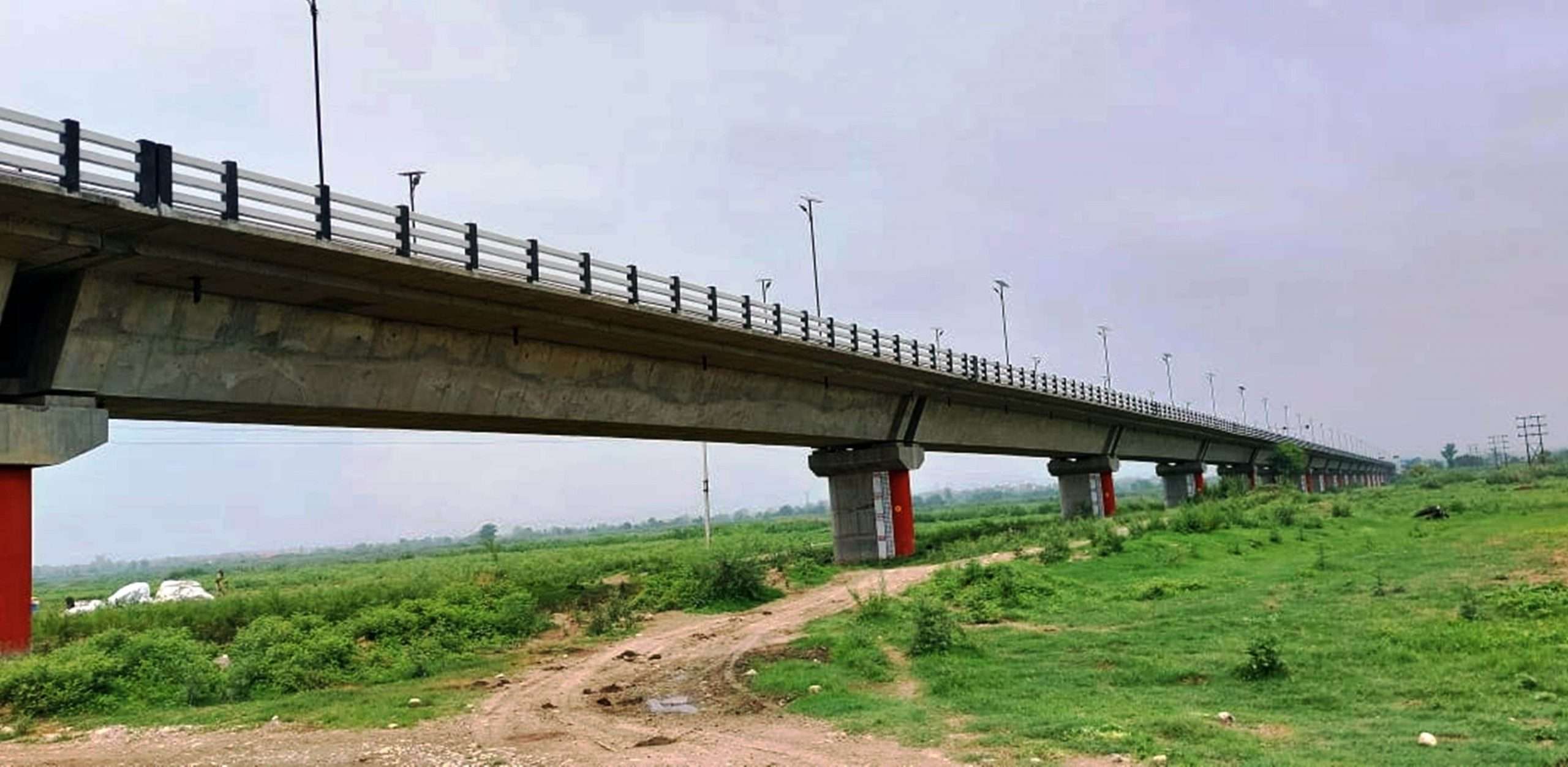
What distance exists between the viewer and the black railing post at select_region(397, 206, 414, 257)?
19.8 m

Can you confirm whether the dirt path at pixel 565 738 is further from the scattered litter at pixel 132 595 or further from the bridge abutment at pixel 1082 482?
the bridge abutment at pixel 1082 482

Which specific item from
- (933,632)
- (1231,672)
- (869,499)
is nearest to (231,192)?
(933,632)

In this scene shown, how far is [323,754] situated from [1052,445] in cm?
5413

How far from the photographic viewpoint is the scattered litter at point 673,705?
48.5ft

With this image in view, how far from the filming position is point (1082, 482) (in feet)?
229

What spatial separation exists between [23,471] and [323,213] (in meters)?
6.19

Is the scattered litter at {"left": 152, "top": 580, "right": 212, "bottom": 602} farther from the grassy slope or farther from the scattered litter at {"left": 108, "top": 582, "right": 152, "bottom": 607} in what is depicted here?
the grassy slope

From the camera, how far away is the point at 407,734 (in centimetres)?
1339

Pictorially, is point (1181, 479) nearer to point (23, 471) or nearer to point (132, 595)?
point (132, 595)

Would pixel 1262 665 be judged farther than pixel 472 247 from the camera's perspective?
No

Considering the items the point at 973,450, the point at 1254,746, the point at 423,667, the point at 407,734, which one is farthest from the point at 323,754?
the point at 973,450

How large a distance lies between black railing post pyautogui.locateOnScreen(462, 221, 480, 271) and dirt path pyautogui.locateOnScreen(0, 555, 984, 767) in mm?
8427

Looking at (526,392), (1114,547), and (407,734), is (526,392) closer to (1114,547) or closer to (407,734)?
(407,734)

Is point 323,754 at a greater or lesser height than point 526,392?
lesser
